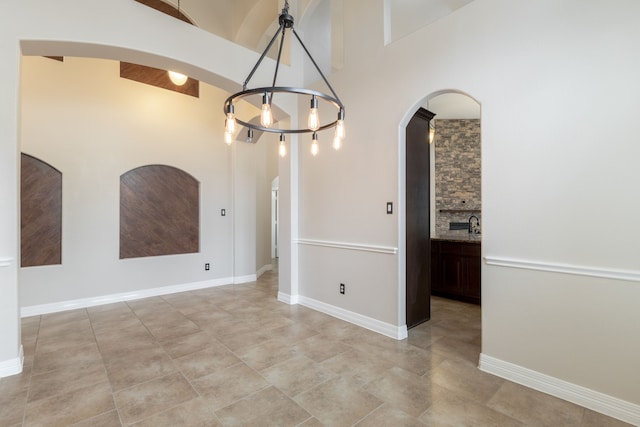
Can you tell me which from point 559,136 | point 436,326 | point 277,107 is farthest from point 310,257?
point 559,136

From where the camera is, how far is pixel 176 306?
170 inches

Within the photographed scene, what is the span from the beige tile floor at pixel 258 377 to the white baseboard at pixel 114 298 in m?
0.18

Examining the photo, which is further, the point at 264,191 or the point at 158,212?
the point at 264,191

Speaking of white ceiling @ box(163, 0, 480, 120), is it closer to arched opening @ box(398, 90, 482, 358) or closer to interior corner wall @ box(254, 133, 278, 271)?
arched opening @ box(398, 90, 482, 358)

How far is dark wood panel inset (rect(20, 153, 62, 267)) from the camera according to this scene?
12.7ft

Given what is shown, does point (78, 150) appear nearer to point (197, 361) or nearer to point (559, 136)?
point (197, 361)

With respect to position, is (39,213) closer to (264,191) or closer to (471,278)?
(264,191)

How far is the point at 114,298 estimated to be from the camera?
4504 mm

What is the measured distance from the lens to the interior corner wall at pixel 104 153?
399 cm

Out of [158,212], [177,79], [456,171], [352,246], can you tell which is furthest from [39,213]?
[456,171]

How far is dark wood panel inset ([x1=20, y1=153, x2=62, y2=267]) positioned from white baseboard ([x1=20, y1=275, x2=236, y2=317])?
58cm

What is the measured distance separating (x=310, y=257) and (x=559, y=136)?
3.05 metres

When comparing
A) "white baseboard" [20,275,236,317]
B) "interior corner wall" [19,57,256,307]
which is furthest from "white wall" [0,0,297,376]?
"white baseboard" [20,275,236,317]

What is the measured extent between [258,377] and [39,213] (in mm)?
3755
